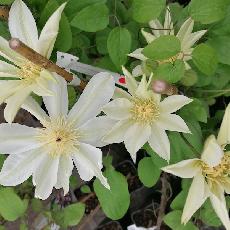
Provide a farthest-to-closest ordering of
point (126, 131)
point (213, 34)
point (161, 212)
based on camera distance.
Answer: point (161, 212) < point (213, 34) < point (126, 131)

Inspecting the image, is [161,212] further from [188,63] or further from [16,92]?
[16,92]

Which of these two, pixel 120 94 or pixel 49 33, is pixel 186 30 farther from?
pixel 49 33

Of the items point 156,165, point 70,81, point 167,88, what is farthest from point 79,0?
point 156,165

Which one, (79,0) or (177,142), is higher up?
(79,0)

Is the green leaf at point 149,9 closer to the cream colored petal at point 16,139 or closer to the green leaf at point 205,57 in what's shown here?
the green leaf at point 205,57

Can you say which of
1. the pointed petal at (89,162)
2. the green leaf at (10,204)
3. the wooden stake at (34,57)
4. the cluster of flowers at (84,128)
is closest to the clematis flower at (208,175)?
the cluster of flowers at (84,128)

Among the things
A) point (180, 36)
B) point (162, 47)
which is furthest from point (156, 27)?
point (162, 47)
